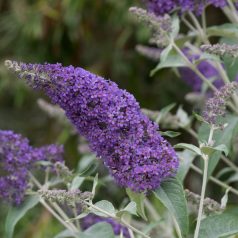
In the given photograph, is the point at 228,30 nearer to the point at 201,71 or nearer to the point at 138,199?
the point at 201,71

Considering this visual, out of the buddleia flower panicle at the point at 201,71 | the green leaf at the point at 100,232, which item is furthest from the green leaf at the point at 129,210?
the buddleia flower panicle at the point at 201,71

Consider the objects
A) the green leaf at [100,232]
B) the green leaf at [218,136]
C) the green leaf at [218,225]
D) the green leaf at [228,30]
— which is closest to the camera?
the green leaf at [218,225]

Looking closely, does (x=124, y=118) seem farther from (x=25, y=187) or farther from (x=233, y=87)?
(x=25, y=187)

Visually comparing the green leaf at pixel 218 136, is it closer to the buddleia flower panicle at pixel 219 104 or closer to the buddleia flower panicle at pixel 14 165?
the buddleia flower panicle at pixel 219 104

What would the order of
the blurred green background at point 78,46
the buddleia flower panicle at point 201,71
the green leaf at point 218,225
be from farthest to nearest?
the blurred green background at point 78,46 < the buddleia flower panicle at point 201,71 < the green leaf at point 218,225

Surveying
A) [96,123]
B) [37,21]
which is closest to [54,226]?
[37,21]

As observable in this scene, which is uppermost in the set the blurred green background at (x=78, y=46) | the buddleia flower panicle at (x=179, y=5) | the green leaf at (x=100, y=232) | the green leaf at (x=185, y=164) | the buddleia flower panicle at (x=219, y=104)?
the buddleia flower panicle at (x=179, y=5)

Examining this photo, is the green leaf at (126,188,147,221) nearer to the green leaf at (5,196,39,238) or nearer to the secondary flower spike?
the secondary flower spike

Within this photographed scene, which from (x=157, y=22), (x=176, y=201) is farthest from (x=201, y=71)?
(x=176, y=201)
